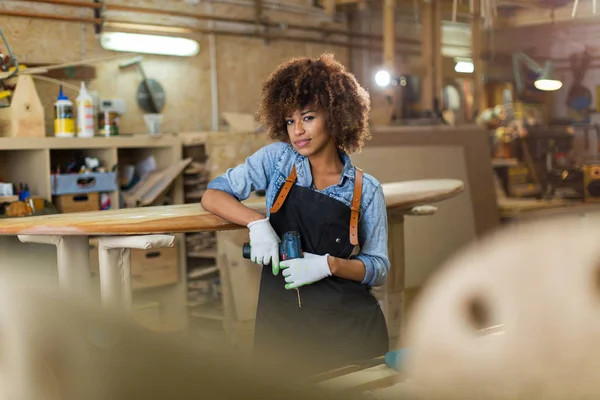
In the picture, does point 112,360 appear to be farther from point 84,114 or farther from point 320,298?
point 84,114

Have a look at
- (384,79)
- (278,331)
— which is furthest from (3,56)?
(384,79)

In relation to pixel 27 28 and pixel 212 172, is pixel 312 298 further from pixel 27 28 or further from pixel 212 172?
pixel 27 28

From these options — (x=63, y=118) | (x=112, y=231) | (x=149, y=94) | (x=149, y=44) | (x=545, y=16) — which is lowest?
(x=112, y=231)

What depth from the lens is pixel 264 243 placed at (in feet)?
7.70

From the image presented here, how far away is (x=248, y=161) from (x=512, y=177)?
592cm

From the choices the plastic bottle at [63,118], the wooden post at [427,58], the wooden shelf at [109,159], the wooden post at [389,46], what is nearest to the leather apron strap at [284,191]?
the wooden shelf at [109,159]

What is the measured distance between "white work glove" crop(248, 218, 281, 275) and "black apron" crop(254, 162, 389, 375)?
12cm

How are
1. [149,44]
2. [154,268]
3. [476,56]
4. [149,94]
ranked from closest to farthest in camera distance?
[154,268]
[149,44]
[149,94]
[476,56]

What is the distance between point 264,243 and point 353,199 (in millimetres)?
354

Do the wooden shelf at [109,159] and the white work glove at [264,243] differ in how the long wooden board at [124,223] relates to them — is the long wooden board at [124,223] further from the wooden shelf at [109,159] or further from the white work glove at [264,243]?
the wooden shelf at [109,159]

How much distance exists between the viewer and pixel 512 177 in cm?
796

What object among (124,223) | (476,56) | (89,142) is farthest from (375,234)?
(476,56)

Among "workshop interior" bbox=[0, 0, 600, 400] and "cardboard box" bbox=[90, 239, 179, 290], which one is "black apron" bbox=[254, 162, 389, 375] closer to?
"workshop interior" bbox=[0, 0, 600, 400]

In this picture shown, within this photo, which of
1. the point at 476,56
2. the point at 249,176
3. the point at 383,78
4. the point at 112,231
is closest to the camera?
the point at 112,231
